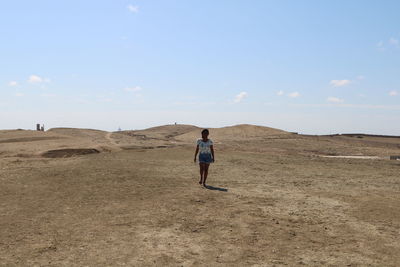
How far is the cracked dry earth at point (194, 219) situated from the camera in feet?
17.4

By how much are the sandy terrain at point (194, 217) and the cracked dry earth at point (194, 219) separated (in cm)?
2

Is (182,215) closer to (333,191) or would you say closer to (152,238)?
(152,238)

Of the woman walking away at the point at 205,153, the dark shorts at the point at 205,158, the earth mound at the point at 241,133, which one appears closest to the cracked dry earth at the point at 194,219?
the woman walking away at the point at 205,153

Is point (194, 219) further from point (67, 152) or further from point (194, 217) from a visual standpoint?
point (67, 152)

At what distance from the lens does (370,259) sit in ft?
17.1

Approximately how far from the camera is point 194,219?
280 inches

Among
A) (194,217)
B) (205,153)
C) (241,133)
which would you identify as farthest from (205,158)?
(241,133)

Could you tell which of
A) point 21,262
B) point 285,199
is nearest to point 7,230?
point 21,262

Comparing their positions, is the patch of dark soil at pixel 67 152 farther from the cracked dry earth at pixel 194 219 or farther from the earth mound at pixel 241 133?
the earth mound at pixel 241 133

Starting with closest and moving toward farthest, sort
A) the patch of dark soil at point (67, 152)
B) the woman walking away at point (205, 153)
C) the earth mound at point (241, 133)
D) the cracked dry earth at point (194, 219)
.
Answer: the cracked dry earth at point (194, 219), the woman walking away at point (205, 153), the patch of dark soil at point (67, 152), the earth mound at point (241, 133)

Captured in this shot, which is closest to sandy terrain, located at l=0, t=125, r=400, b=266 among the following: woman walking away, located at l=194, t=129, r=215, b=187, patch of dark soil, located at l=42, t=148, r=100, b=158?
woman walking away, located at l=194, t=129, r=215, b=187

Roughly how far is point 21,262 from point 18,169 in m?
9.34

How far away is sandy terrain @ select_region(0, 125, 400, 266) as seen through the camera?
5316 millimetres

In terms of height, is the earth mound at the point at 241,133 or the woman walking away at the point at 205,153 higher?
the earth mound at the point at 241,133
